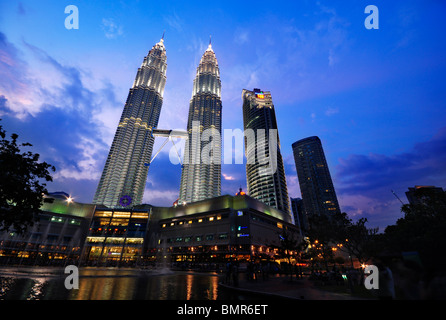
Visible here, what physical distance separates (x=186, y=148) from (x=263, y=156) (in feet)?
219

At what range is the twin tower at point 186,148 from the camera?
141m

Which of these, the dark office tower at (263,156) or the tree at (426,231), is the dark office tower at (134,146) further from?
the tree at (426,231)

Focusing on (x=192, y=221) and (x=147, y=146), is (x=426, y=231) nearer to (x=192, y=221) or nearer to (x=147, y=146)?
(x=192, y=221)

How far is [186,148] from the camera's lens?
558 ft

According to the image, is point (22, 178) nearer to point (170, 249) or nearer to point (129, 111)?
point (170, 249)

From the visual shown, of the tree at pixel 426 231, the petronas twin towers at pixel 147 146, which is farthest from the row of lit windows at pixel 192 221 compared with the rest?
the petronas twin towers at pixel 147 146

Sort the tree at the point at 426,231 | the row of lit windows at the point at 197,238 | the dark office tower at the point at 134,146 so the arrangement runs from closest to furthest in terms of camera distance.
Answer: the tree at the point at 426,231 < the row of lit windows at the point at 197,238 < the dark office tower at the point at 134,146

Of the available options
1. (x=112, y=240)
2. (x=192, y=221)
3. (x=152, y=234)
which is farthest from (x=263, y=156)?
(x=112, y=240)

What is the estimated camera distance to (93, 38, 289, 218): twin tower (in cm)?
14062

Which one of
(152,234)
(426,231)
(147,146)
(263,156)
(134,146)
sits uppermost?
(147,146)

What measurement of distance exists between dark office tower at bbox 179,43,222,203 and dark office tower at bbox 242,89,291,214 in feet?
87.4

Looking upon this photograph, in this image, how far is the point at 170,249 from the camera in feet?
259

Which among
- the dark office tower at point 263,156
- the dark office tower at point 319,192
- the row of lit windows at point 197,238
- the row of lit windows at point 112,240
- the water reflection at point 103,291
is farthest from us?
the dark office tower at point 319,192
